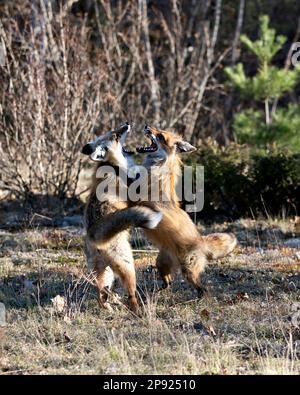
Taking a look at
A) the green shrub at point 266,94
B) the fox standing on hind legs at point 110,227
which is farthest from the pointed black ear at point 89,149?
the green shrub at point 266,94

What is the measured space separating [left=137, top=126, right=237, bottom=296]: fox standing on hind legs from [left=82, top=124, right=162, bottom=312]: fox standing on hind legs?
48 centimetres

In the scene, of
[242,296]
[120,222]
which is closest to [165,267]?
[242,296]

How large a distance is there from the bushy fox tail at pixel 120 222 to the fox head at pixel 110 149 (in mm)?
1146

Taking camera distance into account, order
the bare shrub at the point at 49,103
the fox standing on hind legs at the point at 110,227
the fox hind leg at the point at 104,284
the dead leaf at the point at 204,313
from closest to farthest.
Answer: the fox standing on hind legs at the point at 110,227
the dead leaf at the point at 204,313
the fox hind leg at the point at 104,284
the bare shrub at the point at 49,103

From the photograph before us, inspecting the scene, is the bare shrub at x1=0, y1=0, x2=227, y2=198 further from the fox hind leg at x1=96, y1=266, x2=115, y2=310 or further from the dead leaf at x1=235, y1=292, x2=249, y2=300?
the dead leaf at x1=235, y1=292, x2=249, y2=300

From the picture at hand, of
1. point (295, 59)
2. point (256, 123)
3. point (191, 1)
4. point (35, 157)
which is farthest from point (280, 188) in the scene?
point (191, 1)

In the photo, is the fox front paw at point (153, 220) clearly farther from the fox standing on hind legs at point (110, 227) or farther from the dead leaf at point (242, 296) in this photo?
the dead leaf at point (242, 296)

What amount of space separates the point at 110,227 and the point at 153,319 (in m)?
1.12

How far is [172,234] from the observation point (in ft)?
29.8

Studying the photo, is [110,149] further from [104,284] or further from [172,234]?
[104,284]

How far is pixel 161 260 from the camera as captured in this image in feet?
31.0

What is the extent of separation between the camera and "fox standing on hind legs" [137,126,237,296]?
9.09 m

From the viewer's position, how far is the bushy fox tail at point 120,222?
8.00m

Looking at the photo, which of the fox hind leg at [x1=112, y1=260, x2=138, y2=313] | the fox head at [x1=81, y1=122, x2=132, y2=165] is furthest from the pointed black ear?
the fox hind leg at [x1=112, y1=260, x2=138, y2=313]
